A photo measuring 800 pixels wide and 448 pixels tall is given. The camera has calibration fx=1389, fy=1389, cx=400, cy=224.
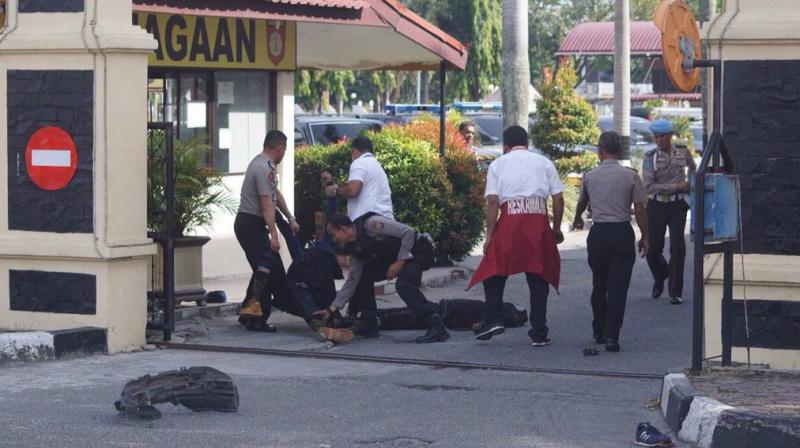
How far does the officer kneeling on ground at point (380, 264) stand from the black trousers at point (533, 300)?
0.48 meters

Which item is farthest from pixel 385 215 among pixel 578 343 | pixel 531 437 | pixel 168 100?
pixel 531 437

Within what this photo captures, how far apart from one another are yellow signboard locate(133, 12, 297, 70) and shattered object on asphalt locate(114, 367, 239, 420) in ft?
18.4

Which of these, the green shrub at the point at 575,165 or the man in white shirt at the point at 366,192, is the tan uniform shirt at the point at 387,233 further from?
the green shrub at the point at 575,165

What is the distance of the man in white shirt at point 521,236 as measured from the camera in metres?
10.9

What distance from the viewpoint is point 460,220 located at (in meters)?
15.8

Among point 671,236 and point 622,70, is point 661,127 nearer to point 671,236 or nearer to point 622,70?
point 671,236

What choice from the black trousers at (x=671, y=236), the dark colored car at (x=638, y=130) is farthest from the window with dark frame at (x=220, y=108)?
the dark colored car at (x=638, y=130)

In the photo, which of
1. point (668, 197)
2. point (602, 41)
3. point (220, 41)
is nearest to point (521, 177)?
point (668, 197)

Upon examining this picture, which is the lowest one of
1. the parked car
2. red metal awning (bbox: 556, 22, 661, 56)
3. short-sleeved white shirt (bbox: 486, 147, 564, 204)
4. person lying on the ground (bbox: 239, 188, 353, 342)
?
person lying on the ground (bbox: 239, 188, 353, 342)

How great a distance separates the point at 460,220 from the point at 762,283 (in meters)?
7.03

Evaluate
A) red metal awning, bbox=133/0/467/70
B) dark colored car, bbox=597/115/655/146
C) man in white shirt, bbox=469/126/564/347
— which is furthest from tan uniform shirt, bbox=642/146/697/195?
dark colored car, bbox=597/115/655/146

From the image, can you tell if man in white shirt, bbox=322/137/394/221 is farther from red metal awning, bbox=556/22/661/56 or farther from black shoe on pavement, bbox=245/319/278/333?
red metal awning, bbox=556/22/661/56

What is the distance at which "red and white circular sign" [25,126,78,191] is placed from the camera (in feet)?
34.5

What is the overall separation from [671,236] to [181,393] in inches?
271
